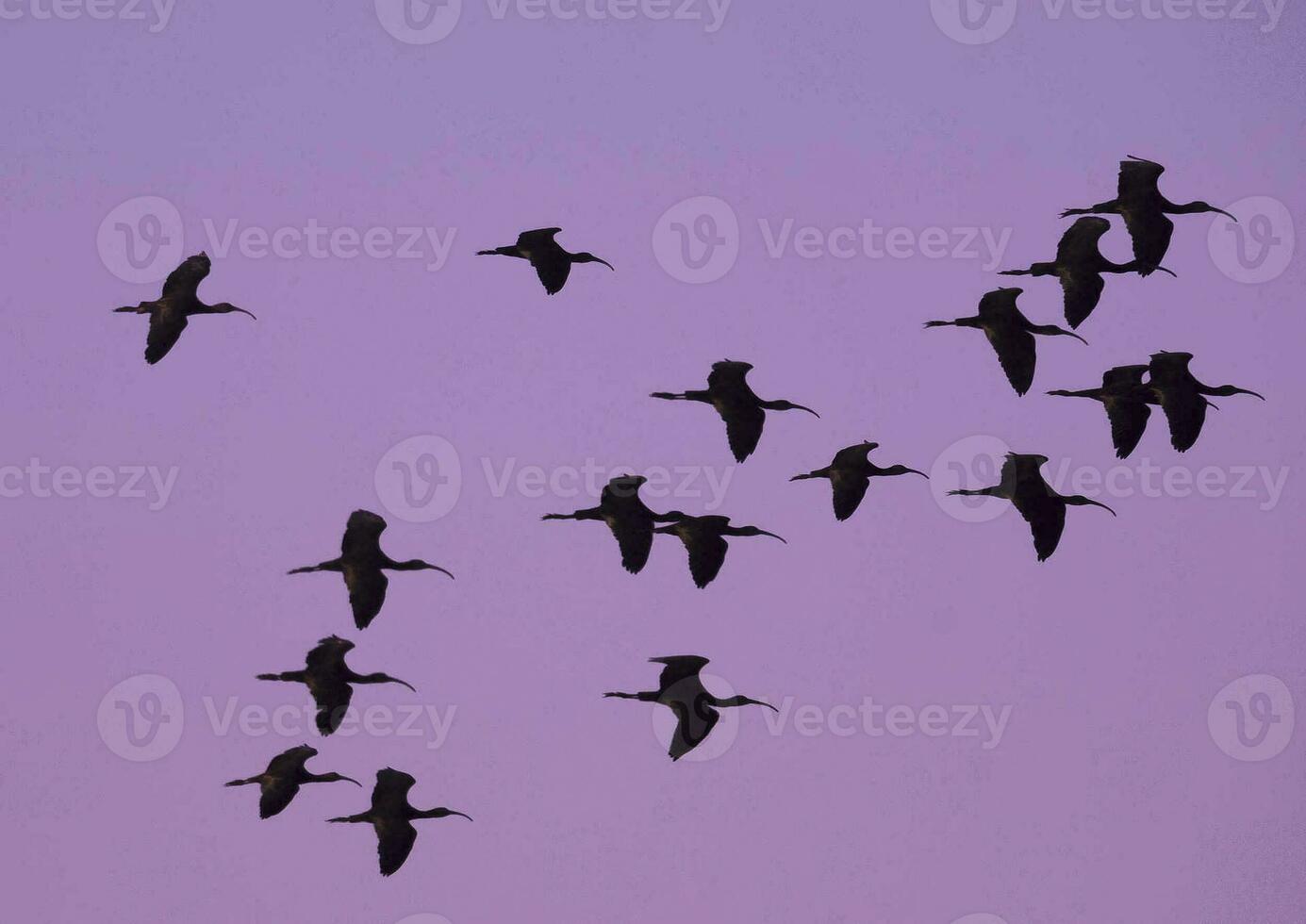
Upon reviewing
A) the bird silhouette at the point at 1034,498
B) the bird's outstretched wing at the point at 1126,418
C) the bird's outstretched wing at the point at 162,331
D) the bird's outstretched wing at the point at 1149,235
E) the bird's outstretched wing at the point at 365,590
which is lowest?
the bird's outstretched wing at the point at 365,590

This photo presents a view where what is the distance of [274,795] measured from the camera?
9.80 meters

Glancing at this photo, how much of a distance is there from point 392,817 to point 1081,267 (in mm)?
5204

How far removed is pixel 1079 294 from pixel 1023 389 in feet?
2.12

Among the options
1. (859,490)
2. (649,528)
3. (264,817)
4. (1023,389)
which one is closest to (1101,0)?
(1023,389)

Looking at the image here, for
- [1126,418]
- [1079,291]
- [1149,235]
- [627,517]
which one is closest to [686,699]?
[627,517]

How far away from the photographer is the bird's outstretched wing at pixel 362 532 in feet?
29.3

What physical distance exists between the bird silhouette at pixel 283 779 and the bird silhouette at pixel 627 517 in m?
2.12

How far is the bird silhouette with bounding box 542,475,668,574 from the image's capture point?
934cm

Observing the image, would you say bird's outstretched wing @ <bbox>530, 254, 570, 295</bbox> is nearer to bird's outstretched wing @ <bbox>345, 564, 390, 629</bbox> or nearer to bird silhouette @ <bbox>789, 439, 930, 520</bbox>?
bird silhouette @ <bbox>789, 439, 930, 520</bbox>

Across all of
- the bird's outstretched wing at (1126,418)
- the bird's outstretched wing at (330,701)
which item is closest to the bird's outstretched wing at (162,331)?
the bird's outstretched wing at (330,701)

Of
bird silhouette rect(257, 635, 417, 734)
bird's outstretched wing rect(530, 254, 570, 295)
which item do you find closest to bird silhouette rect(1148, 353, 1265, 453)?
bird's outstretched wing rect(530, 254, 570, 295)

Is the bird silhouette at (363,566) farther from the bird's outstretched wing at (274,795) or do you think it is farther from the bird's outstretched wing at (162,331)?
the bird's outstretched wing at (162,331)

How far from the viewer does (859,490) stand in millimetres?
9852

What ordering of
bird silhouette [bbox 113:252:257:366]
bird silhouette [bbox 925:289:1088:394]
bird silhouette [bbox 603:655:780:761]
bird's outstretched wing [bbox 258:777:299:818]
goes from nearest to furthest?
bird silhouette [bbox 925:289:1088:394] → bird silhouette [bbox 113:252:257:366] → bird silhouette [bbox 603:655:780:761] → bird's outstretched wing [bbox 258:777:299:818]
